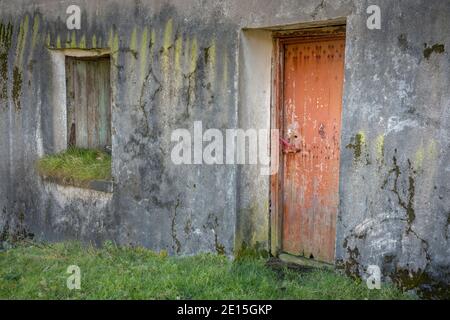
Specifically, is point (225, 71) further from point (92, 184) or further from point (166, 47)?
point (92, 184)

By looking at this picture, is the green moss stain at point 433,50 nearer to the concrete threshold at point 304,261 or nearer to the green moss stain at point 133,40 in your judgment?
the concrete threshold at point 304,261

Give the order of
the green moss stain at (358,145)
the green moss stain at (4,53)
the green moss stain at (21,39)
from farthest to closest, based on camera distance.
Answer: the green moss stain at (4,53) < the green moss stain at (21,39) < the green moss stain at (358,145)

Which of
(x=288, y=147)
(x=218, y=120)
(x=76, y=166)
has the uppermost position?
(x=218, y=120)

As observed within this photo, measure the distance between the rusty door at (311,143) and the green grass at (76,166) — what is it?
7.49 ft

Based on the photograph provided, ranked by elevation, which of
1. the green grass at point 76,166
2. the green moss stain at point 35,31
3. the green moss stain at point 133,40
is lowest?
the green grass at point 76,166

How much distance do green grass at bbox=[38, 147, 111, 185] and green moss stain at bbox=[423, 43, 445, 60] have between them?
3.84 m

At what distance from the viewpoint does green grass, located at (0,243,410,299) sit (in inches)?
178

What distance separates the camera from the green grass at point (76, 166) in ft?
21.4

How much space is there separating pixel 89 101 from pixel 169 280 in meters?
3.22

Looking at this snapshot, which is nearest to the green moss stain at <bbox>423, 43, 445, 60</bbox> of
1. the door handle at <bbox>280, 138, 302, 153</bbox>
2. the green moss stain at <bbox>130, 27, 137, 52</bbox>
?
the door handle at <bbox>280, 138, 302, 153</bbox>

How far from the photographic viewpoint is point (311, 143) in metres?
5.29

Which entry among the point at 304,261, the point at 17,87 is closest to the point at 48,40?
the point at 17,87

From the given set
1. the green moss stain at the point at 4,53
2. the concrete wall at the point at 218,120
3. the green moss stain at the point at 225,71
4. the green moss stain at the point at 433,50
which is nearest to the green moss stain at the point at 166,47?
the concrete wall at the point at 218,120

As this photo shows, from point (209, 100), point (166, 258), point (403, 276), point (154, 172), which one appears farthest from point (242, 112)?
point (403, 276)
